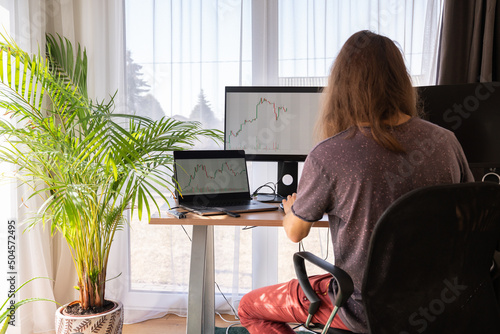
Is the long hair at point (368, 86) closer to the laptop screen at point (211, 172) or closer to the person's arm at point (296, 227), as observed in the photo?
the person's arm at point (296, 227)

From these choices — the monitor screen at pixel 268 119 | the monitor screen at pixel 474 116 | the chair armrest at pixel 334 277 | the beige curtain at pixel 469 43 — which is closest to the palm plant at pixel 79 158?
the monitor screen at pixel 268 119

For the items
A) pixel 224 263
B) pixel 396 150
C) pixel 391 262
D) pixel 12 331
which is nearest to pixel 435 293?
pixel 391 262

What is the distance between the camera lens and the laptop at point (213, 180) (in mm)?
1824

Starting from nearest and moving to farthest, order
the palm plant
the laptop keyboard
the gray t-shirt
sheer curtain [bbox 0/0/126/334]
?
the gray t-shirt
the palm plant
the laptop keyboard
sheer curtain [bbox 0/0/126/334]

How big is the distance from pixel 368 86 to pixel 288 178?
992 millimetres

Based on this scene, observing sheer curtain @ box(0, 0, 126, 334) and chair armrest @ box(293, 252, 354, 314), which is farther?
sheer curtain @ box(0, 0, 126, 334)

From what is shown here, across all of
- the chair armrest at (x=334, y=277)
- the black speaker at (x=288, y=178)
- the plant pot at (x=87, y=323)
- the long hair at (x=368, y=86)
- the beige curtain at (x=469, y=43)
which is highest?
the beige curtain at (x=469, y=43)

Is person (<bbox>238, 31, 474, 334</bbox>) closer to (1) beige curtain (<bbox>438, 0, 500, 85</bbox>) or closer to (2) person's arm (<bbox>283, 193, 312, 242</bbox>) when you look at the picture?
(2) person's arm (<bbox>283, 193, 312, 242</bbox>)

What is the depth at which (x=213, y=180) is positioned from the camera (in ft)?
6.27

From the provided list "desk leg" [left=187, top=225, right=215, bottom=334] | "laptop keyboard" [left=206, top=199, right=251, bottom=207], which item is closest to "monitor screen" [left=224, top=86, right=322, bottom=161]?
"laptop keyboard" [left=206, top=199, right=251, bottom=207]

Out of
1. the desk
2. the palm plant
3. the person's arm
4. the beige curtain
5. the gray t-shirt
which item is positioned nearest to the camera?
the gray t-shirt

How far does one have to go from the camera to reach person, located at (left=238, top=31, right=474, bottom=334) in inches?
42.0

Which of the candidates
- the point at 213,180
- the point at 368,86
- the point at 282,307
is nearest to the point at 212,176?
the point at 213,180

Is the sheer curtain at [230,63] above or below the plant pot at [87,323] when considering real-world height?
above
